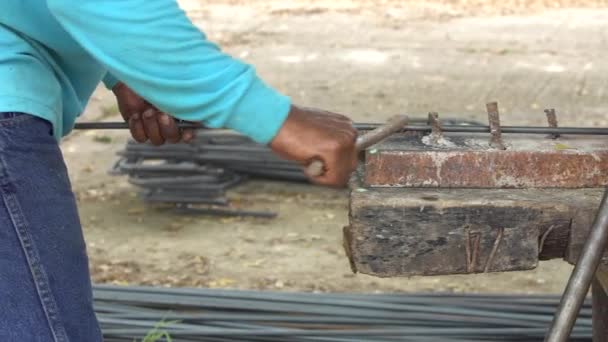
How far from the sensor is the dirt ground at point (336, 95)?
4.23 m

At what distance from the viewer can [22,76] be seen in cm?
163

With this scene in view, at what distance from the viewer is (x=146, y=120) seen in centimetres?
208

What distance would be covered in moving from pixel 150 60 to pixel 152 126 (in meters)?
0.62

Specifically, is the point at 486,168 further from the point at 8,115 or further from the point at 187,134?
the point at 8,115

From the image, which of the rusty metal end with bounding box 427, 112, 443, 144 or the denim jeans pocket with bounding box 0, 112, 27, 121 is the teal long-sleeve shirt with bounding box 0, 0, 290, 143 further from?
the rusty metal end with bounding box 427, 112, 443, 144

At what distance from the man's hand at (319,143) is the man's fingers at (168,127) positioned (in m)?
0.51

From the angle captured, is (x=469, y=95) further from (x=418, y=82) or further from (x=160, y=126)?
(x=160, y=126)

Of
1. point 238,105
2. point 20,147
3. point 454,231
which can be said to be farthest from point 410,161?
point 20,147

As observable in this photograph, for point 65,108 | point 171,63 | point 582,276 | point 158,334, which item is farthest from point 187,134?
point 158,334

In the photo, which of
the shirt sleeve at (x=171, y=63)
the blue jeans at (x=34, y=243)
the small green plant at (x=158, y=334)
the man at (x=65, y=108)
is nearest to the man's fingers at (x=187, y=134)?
the man at (x=65, y=108)

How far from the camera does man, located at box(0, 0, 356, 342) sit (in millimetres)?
1455

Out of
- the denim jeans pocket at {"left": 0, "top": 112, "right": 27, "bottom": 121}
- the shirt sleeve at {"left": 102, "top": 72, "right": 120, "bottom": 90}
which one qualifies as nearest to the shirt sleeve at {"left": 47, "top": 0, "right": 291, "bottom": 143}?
the denim jeans pocket at {"left": 0, "top": 112, "right": 27, "bottom": 121}

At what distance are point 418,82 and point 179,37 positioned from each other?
615cm

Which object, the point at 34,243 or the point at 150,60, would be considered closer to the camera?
the point at 150,60
